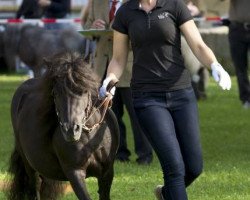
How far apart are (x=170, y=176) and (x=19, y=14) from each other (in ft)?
50.2

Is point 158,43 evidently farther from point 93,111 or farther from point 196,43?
point 93,111

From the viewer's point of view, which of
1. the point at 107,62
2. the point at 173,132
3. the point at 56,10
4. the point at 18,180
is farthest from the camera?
the point at 56,10

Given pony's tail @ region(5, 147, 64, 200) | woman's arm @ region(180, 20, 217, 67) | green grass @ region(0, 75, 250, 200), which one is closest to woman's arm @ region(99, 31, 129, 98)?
woman's arm @ region(180, 20, 217, 67)

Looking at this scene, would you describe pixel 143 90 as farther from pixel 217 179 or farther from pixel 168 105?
pixel 217 179

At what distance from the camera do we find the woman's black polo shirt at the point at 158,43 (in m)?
7.22

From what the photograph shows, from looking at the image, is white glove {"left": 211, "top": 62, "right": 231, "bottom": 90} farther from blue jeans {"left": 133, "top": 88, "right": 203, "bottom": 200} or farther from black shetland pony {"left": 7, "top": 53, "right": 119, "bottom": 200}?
black shetland pony {"left": 7, "top": 53, "right": 119, "bottom": 200}

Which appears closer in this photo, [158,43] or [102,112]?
[158,43]

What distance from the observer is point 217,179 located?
10141mm

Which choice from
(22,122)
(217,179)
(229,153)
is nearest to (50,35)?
(229,153)

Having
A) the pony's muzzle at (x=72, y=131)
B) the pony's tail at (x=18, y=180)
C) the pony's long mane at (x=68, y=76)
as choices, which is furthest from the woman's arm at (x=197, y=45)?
the pony's tail at (x=18, y=180)

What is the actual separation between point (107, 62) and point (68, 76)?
366 cm

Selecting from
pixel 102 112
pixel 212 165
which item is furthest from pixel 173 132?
pixel 212 165

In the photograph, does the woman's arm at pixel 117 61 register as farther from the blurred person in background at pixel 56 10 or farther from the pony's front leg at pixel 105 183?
the blurred person in background at pixel 56 10

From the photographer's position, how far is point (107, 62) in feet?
35.7
